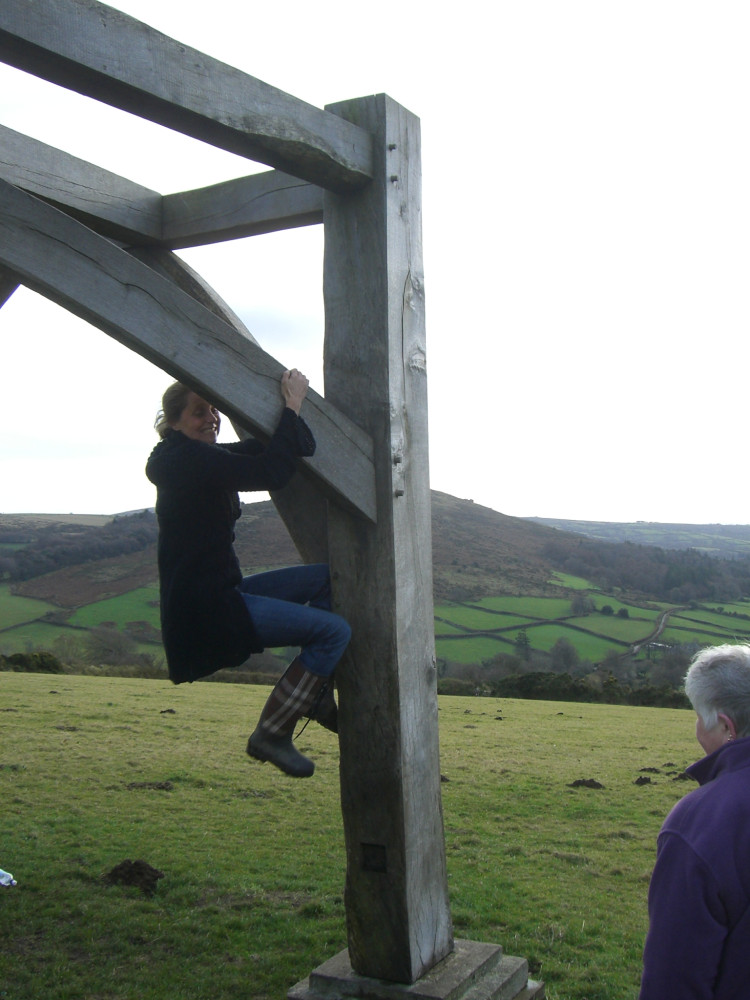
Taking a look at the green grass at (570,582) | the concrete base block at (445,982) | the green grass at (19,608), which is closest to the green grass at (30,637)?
the green grass at (19,608)

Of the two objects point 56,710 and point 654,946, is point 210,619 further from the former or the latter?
point 56,710

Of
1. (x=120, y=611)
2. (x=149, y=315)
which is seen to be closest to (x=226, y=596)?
(x=149, y=315)

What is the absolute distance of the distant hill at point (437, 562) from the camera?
2504 inches

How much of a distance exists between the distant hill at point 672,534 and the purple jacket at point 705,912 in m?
111

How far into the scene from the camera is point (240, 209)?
4.44 meters

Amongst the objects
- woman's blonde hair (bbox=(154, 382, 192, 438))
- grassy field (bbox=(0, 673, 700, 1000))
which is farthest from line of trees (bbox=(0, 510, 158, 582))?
woman's blonde hair (bbox=(154, 382, 192, 438))

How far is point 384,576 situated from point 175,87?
1.97m

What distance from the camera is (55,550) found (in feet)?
229

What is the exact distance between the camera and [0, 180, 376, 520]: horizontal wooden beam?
119 inches

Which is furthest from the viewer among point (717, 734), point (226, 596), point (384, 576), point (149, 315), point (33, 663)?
point (33, 663)

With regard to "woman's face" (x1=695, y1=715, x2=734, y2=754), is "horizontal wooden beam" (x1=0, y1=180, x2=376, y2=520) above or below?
above

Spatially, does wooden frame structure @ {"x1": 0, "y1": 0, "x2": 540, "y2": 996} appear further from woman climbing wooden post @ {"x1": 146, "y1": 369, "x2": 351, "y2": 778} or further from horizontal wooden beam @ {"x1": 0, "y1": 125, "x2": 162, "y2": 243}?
horizontal wooden beam @ {"x1": 0, "y1": 125, "x2": 162, "y2": 243}

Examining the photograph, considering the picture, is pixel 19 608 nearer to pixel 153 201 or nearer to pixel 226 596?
pixel 153 201

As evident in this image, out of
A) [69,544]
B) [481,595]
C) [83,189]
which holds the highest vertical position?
[69,544]
